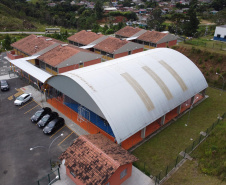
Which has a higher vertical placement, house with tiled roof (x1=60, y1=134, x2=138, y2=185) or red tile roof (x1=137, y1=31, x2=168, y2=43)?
red tile roof (x1=137, y1=31, x2=168, y2=43)

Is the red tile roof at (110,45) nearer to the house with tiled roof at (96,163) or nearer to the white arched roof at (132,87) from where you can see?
the white arched roof at (132,87)

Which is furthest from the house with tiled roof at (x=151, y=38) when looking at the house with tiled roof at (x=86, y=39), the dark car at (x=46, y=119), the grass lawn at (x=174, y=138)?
the dark car at (x=46, y=119)

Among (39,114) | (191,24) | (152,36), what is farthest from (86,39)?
(39,114)

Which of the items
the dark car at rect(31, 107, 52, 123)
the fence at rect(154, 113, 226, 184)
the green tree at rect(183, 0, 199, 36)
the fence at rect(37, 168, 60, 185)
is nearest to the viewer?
the fence at rect(37, 168, 60, 185)

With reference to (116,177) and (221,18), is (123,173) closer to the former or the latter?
Answer: (116,177)

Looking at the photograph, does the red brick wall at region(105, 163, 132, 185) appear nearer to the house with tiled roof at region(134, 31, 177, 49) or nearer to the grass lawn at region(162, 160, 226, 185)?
the grass lawn at region(162, 160, 226, 185)

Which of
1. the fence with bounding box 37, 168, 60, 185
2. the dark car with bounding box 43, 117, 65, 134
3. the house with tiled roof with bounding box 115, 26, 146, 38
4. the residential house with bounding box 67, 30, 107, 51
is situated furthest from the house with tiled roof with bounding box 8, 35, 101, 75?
the house with tiled roof with bounding box 115, 26, 146, 38

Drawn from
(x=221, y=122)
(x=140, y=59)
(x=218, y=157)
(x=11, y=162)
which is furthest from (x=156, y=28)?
(x=11, y=162)
